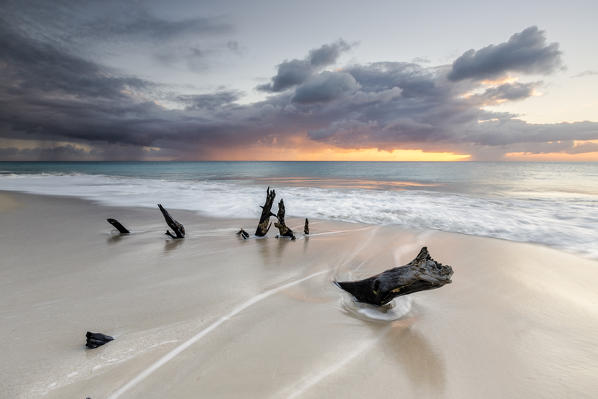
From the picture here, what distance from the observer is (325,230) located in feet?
25.0

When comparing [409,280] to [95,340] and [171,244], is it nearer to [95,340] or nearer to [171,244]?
[95,340]

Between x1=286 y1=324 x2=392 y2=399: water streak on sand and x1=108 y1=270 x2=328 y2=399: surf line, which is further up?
x1=108 y1=270 x2=328 y2=399: surf line

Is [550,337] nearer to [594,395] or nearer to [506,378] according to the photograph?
[594,395]

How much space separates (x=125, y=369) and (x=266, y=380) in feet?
3.89

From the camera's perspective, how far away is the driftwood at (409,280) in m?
2.68

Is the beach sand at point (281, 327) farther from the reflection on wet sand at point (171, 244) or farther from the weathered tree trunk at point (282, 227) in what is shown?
the weathered tree trunk at point (282, 227)

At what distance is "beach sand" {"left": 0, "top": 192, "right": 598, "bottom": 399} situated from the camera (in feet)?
6.82

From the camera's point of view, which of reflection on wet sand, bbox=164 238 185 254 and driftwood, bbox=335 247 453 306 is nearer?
driftwood, bbox=335 247 453 306

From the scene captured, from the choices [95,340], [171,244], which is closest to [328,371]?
[95,340]

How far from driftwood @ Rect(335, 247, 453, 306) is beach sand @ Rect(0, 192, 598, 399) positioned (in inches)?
11.1

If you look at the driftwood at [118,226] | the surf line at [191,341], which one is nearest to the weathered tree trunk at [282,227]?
the surf line at [191,341]

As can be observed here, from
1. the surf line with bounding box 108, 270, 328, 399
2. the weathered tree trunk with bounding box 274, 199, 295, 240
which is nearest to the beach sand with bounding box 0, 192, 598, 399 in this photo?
the surf line with bounding box 108, 270, 328, 399

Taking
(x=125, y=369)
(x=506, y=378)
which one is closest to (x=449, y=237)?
(x=506, y=378)

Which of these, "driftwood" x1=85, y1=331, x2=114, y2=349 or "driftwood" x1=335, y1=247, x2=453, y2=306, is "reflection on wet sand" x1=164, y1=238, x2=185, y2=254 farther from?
"driftwood" x1=335, y1=247, x2=453, y2=306
